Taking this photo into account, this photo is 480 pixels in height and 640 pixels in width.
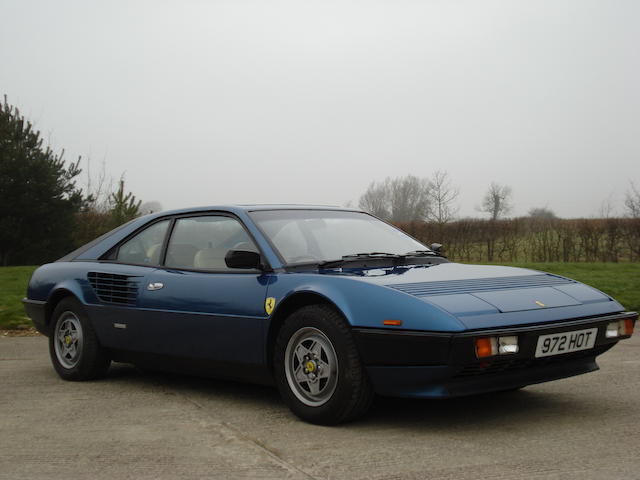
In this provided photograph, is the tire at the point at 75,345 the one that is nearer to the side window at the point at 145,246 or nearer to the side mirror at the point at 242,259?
the side window at the point at 145,246

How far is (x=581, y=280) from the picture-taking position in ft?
49.6

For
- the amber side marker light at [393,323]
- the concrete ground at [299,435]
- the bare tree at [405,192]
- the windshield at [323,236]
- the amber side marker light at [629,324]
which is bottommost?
the concrete ground at [299,435]

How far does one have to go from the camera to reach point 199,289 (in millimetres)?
5449

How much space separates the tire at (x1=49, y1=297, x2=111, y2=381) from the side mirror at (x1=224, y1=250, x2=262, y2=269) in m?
1.84

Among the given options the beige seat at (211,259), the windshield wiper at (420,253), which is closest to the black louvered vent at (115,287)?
the beige seat at (211,259)

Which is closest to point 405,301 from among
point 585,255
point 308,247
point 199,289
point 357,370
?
point 357,370

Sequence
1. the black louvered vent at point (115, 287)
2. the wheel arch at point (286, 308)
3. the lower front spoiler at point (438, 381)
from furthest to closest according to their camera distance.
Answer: the black louvered vent at point (115, 287) < the wheel arch at point (286, 308) < the lower front spoiler at point (438, 381)

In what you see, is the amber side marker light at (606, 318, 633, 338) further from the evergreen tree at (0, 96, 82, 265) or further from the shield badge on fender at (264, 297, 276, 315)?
the evergreen tree at (0, 96, 82, 265)

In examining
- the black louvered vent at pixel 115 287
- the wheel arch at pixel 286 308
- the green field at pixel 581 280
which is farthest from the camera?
the green field at pixel 581 280

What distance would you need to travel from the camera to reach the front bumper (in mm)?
4109

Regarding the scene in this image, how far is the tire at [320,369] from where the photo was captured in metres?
4.41

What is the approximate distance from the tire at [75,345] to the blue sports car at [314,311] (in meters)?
0.01

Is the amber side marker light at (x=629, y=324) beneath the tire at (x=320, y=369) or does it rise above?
above

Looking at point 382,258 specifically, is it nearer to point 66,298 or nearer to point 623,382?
point 623,382
